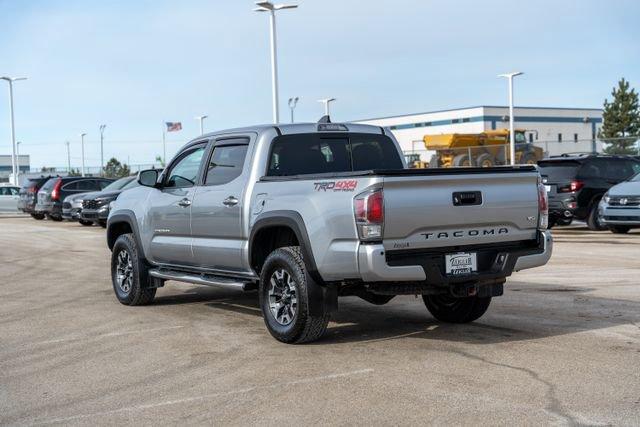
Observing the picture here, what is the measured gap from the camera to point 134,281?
10.1m

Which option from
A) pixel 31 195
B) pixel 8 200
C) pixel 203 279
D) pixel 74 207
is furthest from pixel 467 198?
pixel 8 200

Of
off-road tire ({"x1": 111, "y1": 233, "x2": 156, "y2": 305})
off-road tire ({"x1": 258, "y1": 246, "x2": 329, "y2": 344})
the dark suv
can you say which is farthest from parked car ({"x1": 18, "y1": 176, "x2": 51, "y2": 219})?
off-road tire ({"x1": 258, "y1": 246, "x2": 329, "y2": 344})

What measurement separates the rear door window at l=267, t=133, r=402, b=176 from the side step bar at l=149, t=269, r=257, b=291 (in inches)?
43.0

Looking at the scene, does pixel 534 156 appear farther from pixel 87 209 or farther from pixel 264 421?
pixel 264 421

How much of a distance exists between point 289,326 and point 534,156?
3280 centimetres

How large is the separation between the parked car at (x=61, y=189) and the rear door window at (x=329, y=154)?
23966 millimetres

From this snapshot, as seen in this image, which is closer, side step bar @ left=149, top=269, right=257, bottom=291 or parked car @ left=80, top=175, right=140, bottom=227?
side step bar @ left=149, top=269, right=257, bottom=291

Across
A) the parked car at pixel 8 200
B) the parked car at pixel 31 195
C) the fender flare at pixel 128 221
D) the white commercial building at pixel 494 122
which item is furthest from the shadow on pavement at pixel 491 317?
the white commercial building at pixel 494 122

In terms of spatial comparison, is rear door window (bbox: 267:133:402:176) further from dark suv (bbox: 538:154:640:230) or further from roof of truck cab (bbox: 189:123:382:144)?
dark suv (bbox: 538:154:640:230)

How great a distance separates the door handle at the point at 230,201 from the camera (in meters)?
8.29

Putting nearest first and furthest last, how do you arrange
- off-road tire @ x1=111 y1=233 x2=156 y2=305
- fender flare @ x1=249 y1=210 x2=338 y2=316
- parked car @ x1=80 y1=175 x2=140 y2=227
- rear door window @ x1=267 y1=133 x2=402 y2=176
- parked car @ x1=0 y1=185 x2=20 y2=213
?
fender flare @ x1=249 y1=210 x2=338 y2=316
rear door window @ x1=267 y1=133 x2=402 y2=176
off-road tire @ x1=111 y1=233 x2=156 y2=305
parked car @ x1=80 y1=175 x2=140 y2=227
parked car @ x1=0 y1=185 x2=20 y2=213

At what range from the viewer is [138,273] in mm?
10016

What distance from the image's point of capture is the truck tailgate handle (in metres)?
7.08

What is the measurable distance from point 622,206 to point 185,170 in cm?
1173
